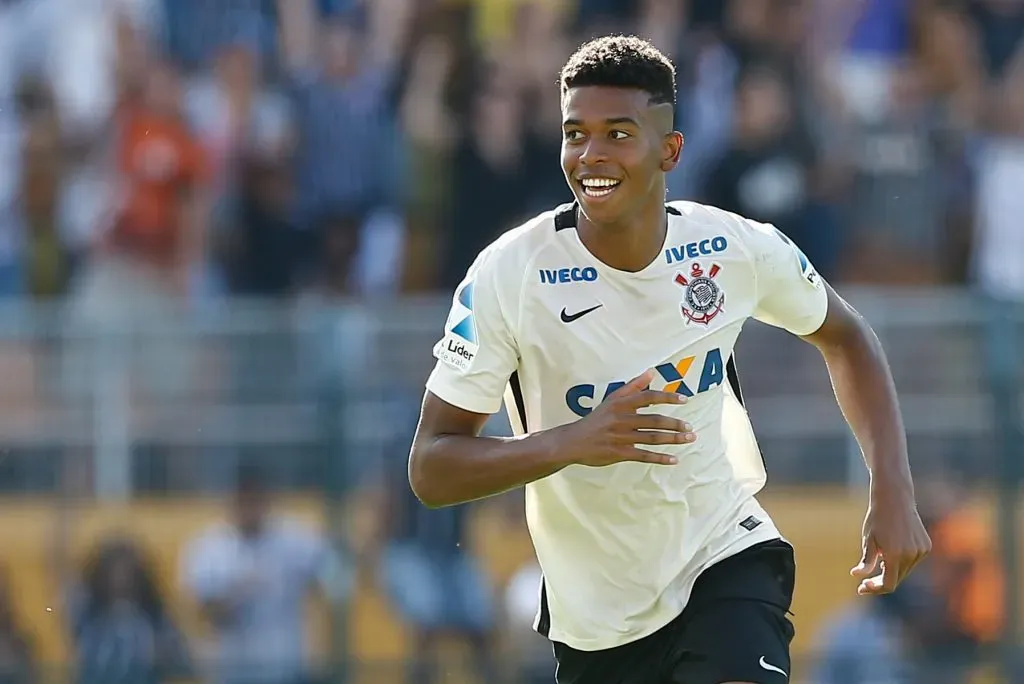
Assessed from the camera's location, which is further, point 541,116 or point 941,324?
point 541,116

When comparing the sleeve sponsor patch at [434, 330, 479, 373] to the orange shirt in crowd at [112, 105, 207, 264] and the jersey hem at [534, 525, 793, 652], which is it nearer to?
→ the jersey hem at [534, 525, 793, 652]

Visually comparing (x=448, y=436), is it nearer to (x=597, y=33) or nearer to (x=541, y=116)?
(x=541, y=116)

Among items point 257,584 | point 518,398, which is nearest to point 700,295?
point 518,398

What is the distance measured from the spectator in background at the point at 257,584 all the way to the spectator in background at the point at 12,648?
969 mm

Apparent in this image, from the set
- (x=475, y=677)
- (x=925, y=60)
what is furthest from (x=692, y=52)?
(x=475, y=677)

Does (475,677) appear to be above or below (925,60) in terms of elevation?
below

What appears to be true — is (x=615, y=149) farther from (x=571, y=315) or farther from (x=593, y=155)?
(x=571, y=315)

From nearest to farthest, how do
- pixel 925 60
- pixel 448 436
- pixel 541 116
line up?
pixel 448 436, pixel 541 116, pixel 925 60

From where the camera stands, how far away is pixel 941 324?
1050 centimetres

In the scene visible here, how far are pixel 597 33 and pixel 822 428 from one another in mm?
3103

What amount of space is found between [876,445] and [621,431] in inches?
49.3

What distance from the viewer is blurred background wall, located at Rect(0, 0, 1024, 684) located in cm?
1034

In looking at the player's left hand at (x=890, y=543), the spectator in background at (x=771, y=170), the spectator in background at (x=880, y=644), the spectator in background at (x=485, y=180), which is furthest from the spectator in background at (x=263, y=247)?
the player's left hand at (x=890, y=543)

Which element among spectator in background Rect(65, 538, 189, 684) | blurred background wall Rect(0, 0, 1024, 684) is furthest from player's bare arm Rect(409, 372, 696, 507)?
spectator in background Rect(65, 538, 189, 684)
